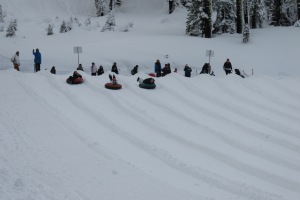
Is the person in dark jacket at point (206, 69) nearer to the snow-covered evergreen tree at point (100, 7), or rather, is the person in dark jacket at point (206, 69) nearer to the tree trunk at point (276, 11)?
the tree trunk at point (276, 11)

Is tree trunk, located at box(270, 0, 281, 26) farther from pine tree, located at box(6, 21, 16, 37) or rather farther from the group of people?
pine tree, located at box(6, 21, 16, 37)

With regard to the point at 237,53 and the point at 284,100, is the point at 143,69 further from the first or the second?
the point at 284,100

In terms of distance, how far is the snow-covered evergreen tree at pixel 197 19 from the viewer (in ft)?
106

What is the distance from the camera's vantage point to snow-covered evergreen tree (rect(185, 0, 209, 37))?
32.4 metres

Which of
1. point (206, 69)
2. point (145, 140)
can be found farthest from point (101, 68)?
point (145, 140)

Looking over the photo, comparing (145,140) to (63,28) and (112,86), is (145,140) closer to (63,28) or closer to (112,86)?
(112,86)

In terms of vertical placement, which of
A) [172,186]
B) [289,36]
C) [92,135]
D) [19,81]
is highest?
[289,36]

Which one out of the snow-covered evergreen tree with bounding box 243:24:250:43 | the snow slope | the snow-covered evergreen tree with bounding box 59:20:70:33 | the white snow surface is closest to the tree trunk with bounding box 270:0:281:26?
the snow-covered evergreen tree with bounding box 243:24:250:43

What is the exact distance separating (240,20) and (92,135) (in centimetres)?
2361

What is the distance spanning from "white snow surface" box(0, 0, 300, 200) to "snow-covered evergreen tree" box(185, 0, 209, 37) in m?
5.20

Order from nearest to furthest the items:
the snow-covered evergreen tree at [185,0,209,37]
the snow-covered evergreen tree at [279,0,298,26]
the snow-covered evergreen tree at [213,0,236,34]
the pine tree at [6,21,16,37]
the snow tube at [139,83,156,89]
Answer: the snow tube at [139,83,156,89] → the snow-covered evergreen tree at [185,0,209,37] → the pine tree at [6,21,16,37] → the snow-covered evergreen tree at [213,0,236,34] → the snow-covered evergreen tree at [279,0,298,26]

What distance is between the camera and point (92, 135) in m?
13.2

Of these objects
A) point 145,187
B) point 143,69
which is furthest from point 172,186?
point 143,69

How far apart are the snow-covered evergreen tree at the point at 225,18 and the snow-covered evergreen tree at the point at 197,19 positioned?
1946mm
